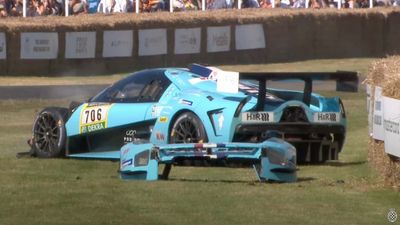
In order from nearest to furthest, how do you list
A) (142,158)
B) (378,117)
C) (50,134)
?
1. (378,117)
2. (142,158)
3. (50,134)

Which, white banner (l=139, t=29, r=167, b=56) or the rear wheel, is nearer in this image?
the rear wheel

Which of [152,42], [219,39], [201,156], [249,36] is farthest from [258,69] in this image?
[201,156]

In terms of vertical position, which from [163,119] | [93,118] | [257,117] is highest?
[257,117]

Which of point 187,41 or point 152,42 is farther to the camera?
point 187,41

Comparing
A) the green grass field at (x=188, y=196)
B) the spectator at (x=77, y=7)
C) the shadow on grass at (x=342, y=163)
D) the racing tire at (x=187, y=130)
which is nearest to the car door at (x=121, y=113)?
the green grass field at (x=188, y=196)

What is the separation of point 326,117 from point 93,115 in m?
3.02

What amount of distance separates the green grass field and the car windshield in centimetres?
91

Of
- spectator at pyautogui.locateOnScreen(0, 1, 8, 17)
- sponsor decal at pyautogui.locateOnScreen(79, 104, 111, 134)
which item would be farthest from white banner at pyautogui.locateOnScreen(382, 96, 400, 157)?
spectator at pyautogui.locateOnScreen(0, 1, 8, 17)

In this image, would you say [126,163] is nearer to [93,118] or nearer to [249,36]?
[93,118]

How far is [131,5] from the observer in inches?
1470

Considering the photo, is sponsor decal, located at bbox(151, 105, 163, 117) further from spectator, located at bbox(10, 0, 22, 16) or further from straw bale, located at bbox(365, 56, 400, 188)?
spectator, located at bbox(10, 0, 22, 16)

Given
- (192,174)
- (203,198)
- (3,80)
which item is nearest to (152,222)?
(203,198)

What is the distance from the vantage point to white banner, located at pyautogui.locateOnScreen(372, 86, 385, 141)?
12.3 metres

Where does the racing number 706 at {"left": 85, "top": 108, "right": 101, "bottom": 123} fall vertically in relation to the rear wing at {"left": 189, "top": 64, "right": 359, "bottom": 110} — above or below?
below
